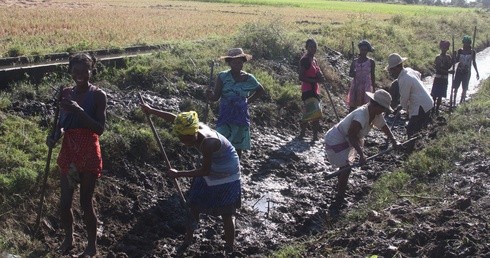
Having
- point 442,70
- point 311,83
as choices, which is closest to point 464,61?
point 442,70

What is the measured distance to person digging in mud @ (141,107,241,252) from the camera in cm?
567

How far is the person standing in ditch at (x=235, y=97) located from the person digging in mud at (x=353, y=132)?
1.01 m

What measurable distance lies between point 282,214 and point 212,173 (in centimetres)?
216

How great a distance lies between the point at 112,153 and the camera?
7.86 m

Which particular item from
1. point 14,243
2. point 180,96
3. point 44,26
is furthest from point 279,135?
point 44,26

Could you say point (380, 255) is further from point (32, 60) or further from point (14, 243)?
point (32, 60)

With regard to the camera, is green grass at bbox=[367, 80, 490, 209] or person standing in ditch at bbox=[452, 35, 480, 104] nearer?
green grass at bbox=[367, 80, 490, 209]

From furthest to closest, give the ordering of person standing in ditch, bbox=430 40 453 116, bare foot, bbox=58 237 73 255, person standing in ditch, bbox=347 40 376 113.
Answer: person standing in ditch, bbox=430 40 453 116, person standing in ditch, bbox=347 40 376 113, bare foot, bbox=58 237 73 255

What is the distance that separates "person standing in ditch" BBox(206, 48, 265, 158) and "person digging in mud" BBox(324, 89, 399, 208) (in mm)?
1006

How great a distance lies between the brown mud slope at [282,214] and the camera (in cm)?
590

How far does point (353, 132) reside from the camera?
7410 mm

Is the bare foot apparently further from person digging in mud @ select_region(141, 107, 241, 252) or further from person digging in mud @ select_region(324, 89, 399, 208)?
person digging in mud @ select_region(324, 89, 399, 208)

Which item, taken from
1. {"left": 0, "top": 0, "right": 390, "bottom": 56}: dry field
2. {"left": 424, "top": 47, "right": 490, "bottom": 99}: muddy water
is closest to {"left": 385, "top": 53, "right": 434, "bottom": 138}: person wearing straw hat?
{"left": 0, "top": 0, "right": 390, "bottom": 56}: dry field

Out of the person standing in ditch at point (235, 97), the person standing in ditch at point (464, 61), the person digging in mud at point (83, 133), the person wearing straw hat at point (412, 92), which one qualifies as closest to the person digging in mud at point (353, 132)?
the person standing in ditch at point (235, 97)
